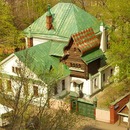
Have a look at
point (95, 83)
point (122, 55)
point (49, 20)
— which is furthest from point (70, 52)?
point (122, 55)

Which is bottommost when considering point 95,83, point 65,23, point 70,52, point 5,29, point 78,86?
point 78,86

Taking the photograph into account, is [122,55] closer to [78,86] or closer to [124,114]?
[124,114]

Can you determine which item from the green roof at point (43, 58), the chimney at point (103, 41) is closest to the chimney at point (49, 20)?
the green roof at point (43, 58)

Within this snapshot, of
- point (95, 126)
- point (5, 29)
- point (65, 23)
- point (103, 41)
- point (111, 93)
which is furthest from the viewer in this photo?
point (5, 29)

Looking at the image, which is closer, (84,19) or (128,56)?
(128,56)

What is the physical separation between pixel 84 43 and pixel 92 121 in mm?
8152

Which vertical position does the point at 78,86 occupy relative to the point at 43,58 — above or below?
below

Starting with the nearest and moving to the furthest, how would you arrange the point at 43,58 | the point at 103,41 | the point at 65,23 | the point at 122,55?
the point at 122,55 < the point at 43,58 < the point at 65,23 < the point at 103,41

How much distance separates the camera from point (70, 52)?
35688mm

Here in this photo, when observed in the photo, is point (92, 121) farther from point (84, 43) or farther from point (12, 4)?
point (12, 4)

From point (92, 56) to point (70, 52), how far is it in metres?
2.24

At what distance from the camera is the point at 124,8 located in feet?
95.0

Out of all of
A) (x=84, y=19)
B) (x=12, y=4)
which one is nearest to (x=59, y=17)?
(x=84, y=19)

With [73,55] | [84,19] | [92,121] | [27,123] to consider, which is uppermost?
[84,19]
